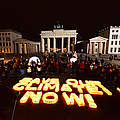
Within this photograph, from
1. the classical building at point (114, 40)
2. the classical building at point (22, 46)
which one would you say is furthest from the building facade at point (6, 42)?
the classical building at point (114, 40)

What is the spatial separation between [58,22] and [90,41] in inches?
1303

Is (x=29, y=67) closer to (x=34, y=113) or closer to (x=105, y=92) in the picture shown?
(x=34, y=113)

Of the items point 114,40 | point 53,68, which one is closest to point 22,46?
point 53,68

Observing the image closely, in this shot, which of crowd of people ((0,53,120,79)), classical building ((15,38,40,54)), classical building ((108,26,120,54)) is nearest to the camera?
crowd of people ((0,53,120,79))

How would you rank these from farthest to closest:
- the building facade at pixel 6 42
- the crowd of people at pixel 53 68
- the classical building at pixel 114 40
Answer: the building facade at pixel 6 42, the classical building at pixel 114 40, the crowd of people at pixel 53 68

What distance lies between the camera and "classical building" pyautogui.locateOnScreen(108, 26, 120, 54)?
1972 inches

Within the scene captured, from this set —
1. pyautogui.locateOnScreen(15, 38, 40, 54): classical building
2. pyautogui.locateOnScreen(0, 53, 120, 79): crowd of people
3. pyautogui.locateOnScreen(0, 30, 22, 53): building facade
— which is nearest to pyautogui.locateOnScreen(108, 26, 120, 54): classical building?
pyautogui.locateOnScreen(0, 53, 120, 79): crowd of people

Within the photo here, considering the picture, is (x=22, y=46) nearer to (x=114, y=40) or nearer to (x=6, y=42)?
(x=6, y=42)

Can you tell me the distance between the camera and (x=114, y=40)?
50.8m

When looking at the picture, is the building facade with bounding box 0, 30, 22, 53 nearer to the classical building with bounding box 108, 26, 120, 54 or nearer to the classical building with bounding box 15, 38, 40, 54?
the classical building with bounding box 15, 38, 40, 54

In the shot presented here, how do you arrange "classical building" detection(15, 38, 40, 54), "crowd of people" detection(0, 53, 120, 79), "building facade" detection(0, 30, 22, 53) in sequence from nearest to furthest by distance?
"crowd of people" detection(0, 53, 120, 79)
"classical building" detection(15, 38, 40, 54)
"building facade" detection(0, 30, 22, 53)

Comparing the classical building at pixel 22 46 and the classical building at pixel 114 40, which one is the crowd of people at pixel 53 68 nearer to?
the classical building at pixel 114 40

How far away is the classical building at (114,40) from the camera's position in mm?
50094

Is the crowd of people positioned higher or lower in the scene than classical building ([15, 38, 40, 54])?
lower
